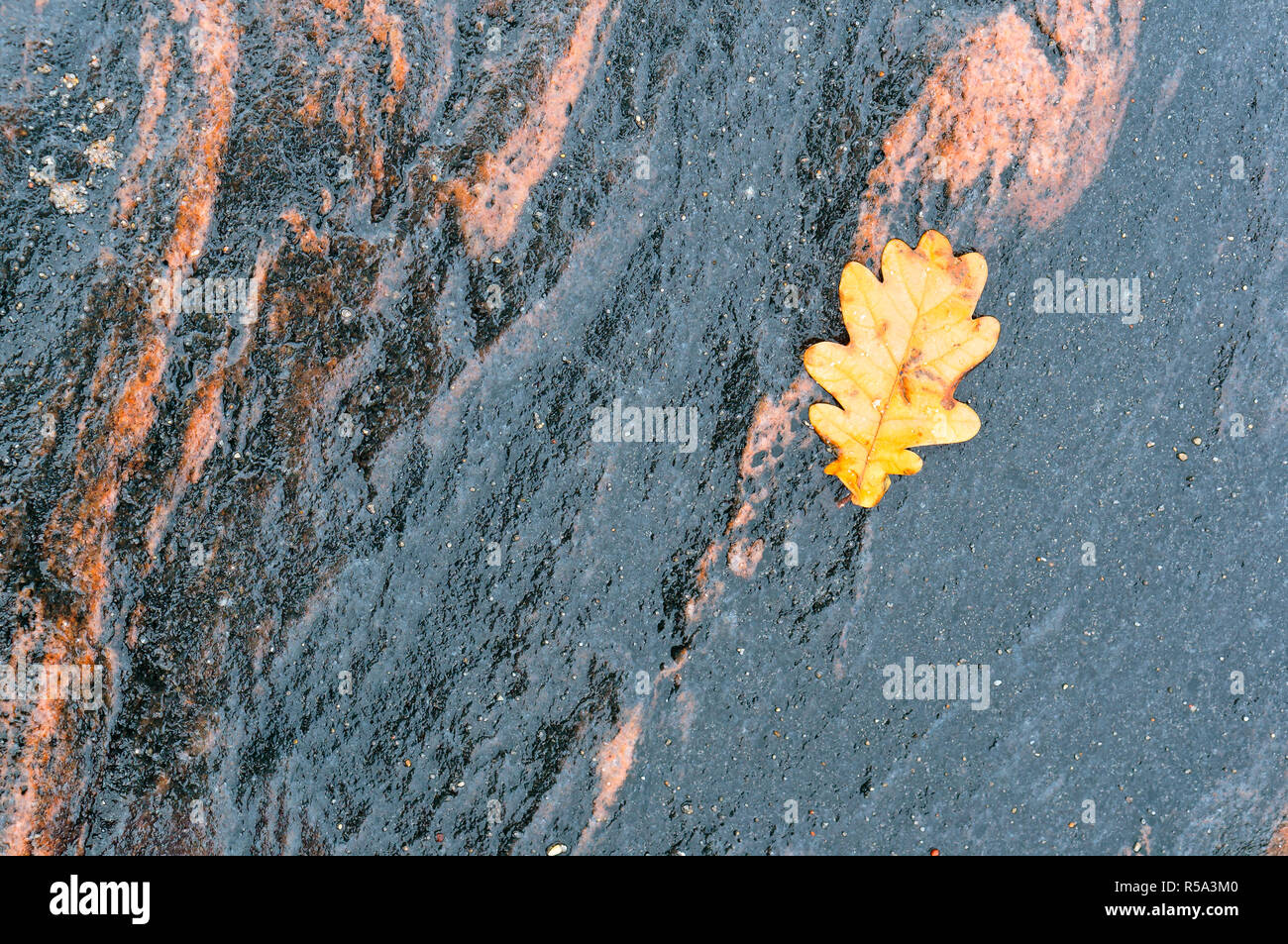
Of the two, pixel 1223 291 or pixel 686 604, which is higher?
pixel 1223 291

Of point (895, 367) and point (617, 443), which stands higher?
point (895, 367)

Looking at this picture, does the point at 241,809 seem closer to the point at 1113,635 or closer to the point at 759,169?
the point at 759,169
